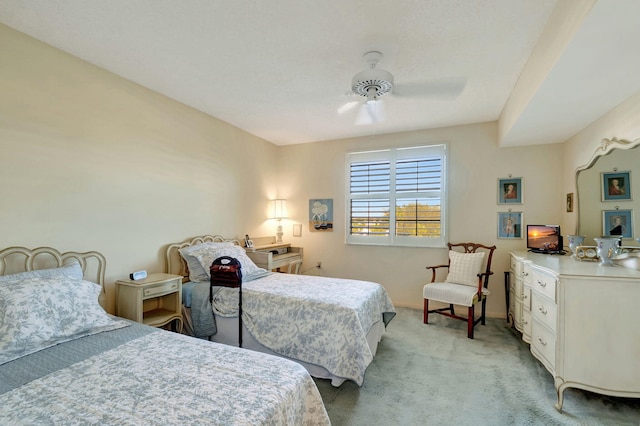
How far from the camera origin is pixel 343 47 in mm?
2201

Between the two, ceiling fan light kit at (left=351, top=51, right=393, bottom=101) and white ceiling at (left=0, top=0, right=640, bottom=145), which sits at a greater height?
white ceiling at (left=0, top=0, right=640, bottom=145)

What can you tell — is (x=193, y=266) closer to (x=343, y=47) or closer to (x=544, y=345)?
(x=343, y=47)

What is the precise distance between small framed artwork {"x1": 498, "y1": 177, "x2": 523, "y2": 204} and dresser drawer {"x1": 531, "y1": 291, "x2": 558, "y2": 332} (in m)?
1.60

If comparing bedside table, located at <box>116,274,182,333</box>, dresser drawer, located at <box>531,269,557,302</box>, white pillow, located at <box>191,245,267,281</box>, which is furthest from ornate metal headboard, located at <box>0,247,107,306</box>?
dresser drawer, located at <box>531,269,557,302</box>

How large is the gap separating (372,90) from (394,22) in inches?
21.5

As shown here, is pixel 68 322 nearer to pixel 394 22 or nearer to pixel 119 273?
pixel 119 273

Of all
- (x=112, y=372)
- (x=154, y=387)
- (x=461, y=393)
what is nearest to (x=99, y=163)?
(x=112, y=372)

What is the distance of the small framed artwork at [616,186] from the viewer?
240 cm

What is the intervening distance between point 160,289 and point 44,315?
37.1 inches

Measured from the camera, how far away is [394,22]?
75.7 inches

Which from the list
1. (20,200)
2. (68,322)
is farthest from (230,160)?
(68,322)

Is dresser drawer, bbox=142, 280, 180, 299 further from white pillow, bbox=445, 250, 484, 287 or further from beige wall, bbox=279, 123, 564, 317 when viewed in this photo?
white pillow, bbox=445, 250, 484, 287

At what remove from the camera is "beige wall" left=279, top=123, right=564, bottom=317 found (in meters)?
3.73

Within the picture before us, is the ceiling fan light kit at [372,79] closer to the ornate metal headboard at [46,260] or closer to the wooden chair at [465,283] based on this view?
the wooden chair at [465,283]
